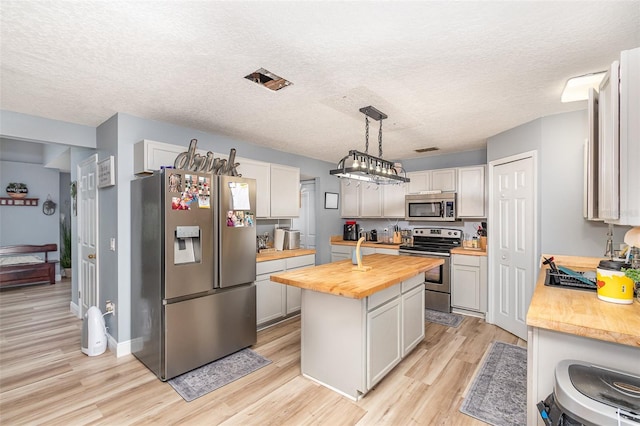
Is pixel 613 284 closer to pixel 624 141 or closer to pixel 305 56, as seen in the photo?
pixel 624 141

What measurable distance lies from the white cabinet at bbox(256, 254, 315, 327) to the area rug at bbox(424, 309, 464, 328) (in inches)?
73.2

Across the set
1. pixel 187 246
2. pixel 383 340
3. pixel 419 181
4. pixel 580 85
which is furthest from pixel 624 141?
pixel 419 181

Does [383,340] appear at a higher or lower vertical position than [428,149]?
lower

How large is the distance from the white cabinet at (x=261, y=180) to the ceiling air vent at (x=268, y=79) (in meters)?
1.56

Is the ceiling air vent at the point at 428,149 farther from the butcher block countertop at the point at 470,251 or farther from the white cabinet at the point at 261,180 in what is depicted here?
the white cabinet at the point at 261,180

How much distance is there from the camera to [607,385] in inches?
43.7

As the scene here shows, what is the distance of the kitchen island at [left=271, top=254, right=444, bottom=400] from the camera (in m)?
2.22

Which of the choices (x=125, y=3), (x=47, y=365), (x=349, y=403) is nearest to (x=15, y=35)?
(x=125, y=3)

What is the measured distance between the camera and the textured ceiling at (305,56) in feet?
4.91

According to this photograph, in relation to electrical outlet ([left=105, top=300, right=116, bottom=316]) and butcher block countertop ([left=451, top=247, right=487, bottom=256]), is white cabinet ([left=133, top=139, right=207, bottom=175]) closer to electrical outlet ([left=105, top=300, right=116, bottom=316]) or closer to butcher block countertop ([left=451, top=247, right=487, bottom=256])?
electrical outlet ([left=105, top=300, right=116, bottom=316])

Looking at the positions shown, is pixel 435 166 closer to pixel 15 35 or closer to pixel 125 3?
pixel 125 3

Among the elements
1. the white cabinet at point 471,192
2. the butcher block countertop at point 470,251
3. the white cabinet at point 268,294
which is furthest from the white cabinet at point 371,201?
the white cabinet at point 268,294

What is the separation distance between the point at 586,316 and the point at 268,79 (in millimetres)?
2373

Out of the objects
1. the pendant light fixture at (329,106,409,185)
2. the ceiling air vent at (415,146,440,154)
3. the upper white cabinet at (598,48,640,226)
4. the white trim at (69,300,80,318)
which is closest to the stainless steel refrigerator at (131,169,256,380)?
the pendant light fixture at (329,106,409,185)
